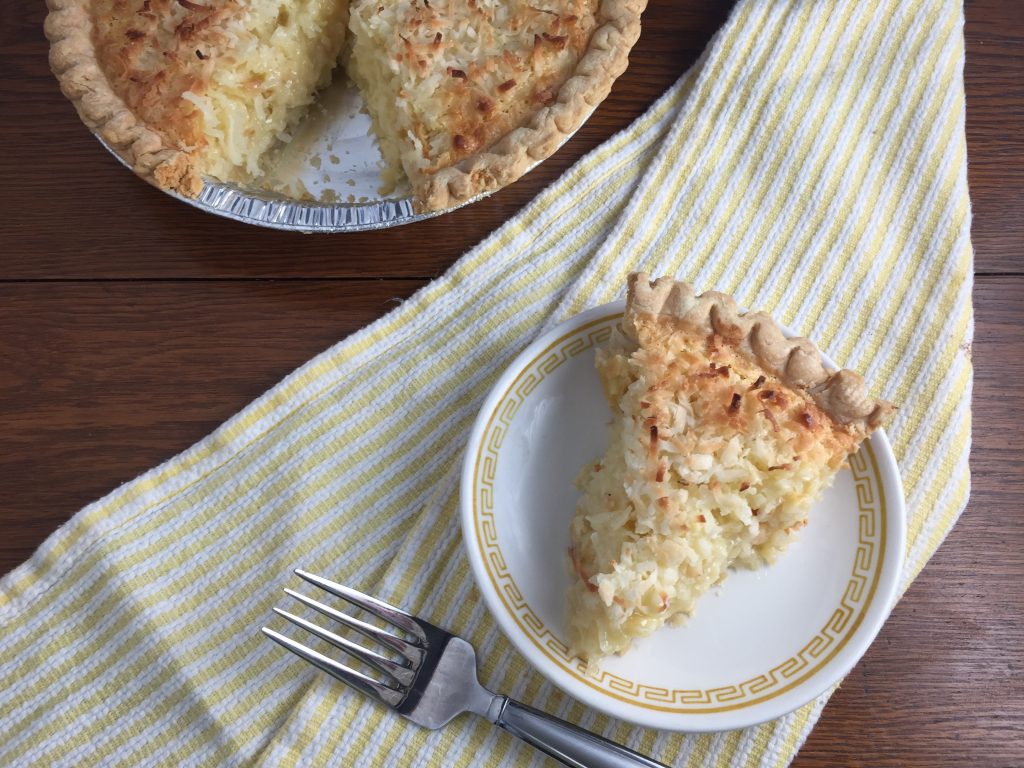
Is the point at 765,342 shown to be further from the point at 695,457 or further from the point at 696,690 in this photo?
the point at 696,690

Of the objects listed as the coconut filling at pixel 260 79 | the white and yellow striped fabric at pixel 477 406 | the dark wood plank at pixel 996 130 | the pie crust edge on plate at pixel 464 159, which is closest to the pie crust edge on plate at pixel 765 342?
the white and yellow striped fabric at pixel 477 406

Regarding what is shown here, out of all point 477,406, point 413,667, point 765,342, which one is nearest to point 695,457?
point 765,342

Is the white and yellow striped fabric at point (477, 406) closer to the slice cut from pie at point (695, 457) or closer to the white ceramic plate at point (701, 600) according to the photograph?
the white ceramic plate at point (701, 600)

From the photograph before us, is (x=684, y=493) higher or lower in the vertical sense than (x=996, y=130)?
lower

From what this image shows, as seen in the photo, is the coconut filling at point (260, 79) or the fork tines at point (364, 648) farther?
the coconut filling at point (260, 79)

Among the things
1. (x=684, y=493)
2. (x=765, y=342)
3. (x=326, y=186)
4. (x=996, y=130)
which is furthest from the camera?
(x=996, y=130)

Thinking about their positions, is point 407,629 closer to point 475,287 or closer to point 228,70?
point 475,287

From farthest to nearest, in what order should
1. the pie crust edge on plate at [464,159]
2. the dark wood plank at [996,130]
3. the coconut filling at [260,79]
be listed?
the dark wood plank at [996,130]
the coconut filling at [260,79]
the pie crust edge on plate at [464,159]
